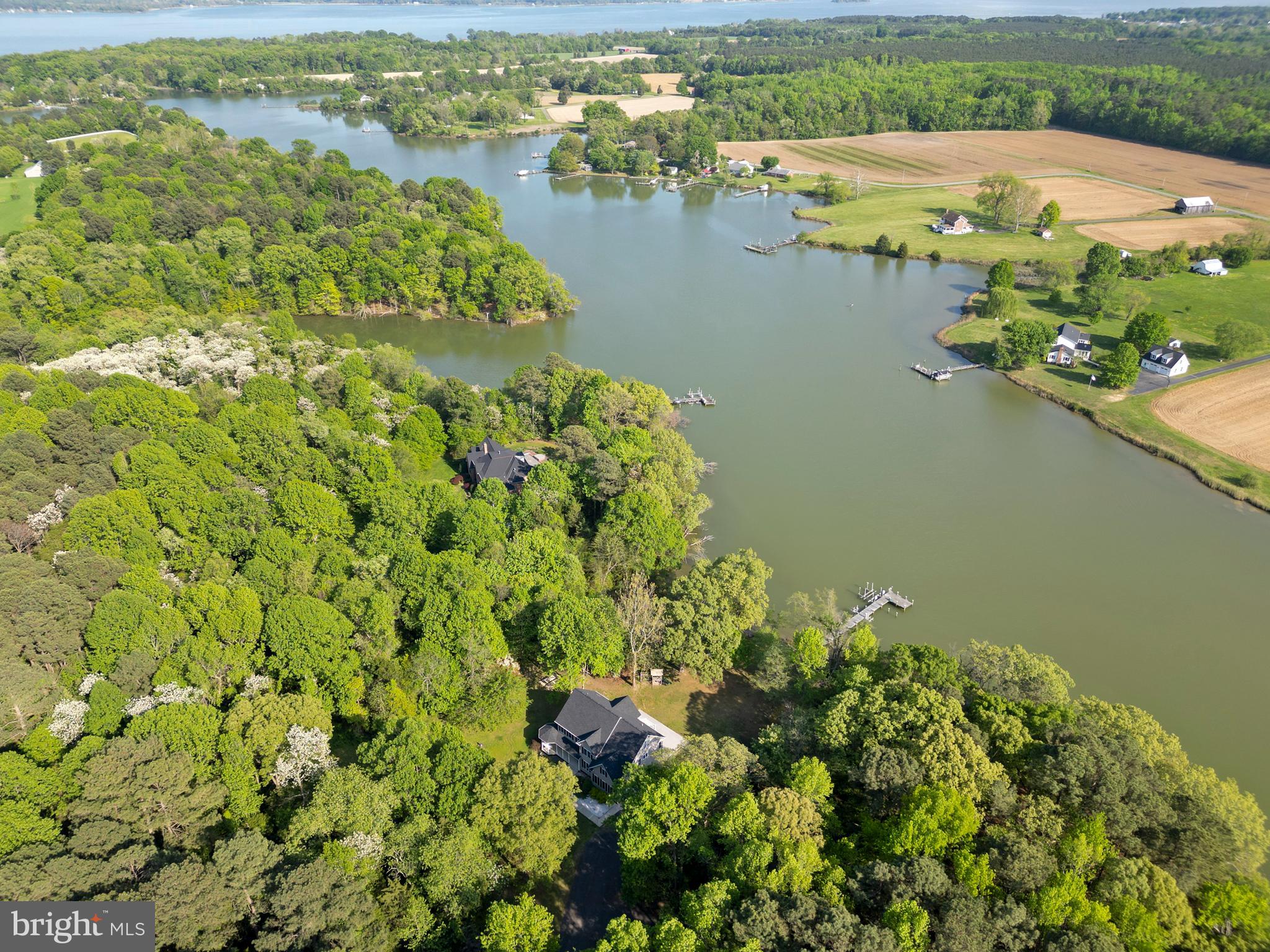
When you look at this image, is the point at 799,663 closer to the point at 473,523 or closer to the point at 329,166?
the point at 473,523

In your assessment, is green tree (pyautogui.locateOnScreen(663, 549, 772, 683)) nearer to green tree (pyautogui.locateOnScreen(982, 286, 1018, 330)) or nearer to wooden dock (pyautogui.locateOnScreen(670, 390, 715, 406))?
wooden dock (pyautogui.locateOnScreen(670, 390, 715, 406))

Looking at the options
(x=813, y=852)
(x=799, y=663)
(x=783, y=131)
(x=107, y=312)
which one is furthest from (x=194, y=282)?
(x=783, y=131)

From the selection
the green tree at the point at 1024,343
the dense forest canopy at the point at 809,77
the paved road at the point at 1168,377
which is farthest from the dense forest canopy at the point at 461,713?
the dense forest canopy at the point at 809,77

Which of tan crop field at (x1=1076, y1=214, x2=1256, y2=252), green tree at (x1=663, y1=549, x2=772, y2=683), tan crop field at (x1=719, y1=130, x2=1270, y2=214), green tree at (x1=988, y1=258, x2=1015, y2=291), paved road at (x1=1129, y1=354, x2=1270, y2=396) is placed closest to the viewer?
green tree at (x1=663, y1=549, x2=772, y2=683)

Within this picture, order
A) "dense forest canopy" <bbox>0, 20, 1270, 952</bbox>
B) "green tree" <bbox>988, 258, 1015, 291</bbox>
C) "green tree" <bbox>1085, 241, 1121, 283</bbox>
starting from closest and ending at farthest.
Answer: "dense forest canopy" <bbox>0, 20, 1270, 952</bbox>, "green tree" <bbox>988, 258, 1015, 291</bbox>, "green tree" <bbox>1085, 241, 1121, 283</bbox>

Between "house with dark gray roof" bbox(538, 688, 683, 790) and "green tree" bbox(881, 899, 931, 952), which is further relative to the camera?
"house with dark gray roof" bbox(538, 688, 683, 790)

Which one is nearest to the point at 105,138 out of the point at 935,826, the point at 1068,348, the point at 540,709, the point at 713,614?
the point at 540,709

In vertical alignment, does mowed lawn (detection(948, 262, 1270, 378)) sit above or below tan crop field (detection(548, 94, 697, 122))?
below

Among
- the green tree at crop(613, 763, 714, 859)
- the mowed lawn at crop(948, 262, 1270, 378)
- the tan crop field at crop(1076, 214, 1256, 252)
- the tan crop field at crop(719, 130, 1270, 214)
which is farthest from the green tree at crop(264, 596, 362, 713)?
the tan crop field at crop(719, 130, 1270, 214)
